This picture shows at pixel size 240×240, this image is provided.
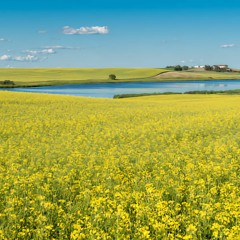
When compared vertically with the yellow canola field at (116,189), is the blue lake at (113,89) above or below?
below

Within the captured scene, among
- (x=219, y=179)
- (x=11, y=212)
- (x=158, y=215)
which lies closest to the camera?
Answer: (x=158, y=215)

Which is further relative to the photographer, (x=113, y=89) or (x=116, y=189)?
(x=113, y=89)

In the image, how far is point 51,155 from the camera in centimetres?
1234

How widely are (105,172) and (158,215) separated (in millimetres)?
3871

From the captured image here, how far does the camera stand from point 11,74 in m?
178

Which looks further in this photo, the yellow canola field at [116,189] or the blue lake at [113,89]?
the blue lake at [113,89]

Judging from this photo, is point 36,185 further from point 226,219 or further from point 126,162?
point 226,219

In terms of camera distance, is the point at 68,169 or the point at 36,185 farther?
the point at 68,169

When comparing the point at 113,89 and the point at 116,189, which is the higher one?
the point at 116,189

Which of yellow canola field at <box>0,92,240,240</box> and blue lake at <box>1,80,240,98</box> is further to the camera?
blue lake at <box>1,80,240,98</box>

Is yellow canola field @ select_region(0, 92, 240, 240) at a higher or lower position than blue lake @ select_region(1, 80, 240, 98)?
higher

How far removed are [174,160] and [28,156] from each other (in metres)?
4.67

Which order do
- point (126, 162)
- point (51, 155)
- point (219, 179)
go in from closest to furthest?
point (219, 179), point (126, 162), point (51, 155)

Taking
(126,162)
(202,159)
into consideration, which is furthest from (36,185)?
(202,159)
